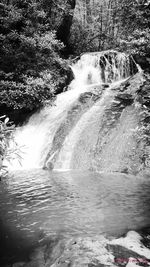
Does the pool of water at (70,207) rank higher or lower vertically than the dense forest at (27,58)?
lower

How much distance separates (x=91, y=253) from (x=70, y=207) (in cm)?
258

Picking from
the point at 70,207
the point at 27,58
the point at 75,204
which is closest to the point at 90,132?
the point at 27,58

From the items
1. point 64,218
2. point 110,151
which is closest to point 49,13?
point 110,151

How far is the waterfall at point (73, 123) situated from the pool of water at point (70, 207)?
209 centimetres

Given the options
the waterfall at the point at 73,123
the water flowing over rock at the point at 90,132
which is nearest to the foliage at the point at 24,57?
the waterfall at the point at 73,123

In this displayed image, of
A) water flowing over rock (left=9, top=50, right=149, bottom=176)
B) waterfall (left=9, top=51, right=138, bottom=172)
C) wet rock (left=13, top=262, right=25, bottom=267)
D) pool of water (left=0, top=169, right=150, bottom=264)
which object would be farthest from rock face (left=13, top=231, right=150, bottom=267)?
waterfall (left=9, top=51, right=138, bottom=172)

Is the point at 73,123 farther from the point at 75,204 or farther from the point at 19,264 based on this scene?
the point at 19,264

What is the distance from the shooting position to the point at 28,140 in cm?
1422

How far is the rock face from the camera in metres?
3.96

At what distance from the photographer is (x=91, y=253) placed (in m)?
4.17

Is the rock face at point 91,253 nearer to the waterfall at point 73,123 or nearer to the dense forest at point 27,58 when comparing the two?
the waterfall at point 73,123

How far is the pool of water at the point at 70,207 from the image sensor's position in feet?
17.6

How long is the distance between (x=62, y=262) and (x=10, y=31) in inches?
542

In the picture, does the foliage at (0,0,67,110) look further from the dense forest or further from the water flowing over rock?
the water flowing over rock
